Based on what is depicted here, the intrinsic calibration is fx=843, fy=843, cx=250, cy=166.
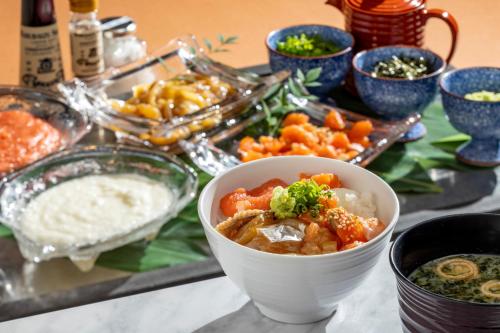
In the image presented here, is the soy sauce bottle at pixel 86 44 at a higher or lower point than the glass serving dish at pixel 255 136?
higher

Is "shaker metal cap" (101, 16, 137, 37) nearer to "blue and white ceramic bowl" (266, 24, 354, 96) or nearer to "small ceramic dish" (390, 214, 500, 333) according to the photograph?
"blue and white ceramic bowl" (266, 24, 354, 96)

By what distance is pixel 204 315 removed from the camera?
1117 millimetres

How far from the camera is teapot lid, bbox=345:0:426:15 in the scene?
1877 mm

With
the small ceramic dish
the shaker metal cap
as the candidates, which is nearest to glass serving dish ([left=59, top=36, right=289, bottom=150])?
the shaker metal cap

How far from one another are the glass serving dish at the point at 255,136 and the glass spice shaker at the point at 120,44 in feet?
1.40

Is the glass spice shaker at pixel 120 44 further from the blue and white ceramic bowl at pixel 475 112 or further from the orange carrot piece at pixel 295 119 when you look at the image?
the blue and white ceramic bowl at pixel 475 112

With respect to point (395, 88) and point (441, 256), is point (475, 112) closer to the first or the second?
point (395, 88)

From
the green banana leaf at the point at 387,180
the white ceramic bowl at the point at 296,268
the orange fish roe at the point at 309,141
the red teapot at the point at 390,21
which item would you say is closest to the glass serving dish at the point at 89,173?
the green banana leaf at the point at 387,180

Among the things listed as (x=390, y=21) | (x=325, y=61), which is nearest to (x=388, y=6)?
(x=390, y=21)

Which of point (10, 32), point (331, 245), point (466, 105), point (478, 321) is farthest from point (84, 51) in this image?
point (10, 32)

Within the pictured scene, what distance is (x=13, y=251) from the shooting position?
4.75ft

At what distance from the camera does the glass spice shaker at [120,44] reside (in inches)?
82.4

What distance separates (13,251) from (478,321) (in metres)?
0.86

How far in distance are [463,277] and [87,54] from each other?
1.23m
